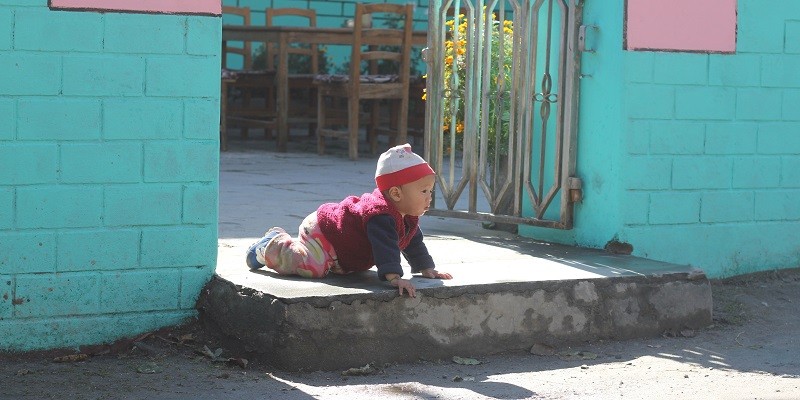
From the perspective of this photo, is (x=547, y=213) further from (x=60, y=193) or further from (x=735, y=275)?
(x=60, y=193)

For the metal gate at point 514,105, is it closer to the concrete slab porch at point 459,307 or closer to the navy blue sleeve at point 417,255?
the concrete slab porch at point 459,307

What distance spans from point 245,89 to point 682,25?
23.3 feet

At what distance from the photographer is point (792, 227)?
562cm

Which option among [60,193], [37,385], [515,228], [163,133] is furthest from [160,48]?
[515,228]

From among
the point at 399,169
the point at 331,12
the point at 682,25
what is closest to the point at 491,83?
the point at 682,25

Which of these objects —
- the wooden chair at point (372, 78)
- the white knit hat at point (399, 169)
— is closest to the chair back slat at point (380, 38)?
the wooden chair at point (372, 78)

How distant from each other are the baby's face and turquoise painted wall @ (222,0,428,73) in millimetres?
8836

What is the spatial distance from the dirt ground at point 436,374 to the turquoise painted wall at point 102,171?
16 cm

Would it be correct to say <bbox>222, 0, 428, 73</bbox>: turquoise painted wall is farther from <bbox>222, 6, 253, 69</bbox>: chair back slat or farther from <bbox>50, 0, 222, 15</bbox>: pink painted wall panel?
<bbox>50, 0, 222, 15</bbox>: pink painted wall panel

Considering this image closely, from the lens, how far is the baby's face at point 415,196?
3.93 m

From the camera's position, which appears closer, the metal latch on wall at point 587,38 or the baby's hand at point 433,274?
the baby's hand at point 433,274

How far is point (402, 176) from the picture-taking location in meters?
3.92

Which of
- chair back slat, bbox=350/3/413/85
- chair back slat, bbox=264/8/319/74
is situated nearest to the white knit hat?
chair back slat, bbox=350/3/413/85

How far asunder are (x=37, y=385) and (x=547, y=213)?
2.75 m
